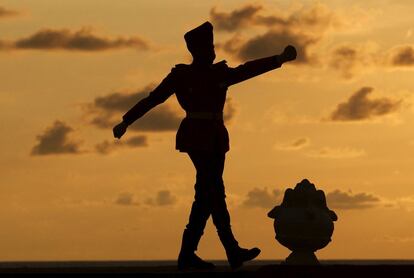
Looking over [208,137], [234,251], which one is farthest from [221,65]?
[234,251]

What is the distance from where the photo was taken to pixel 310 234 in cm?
1775

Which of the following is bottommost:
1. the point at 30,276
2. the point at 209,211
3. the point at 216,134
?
the point at 30,276

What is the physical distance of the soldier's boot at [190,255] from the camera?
15.8 meters

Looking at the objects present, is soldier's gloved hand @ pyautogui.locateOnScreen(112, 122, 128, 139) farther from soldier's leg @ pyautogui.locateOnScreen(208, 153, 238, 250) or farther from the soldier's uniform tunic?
soldier's leg @ pyautogui.locateOnScreen(208, 153, 238, 250)

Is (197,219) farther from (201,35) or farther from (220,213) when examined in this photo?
(201,35)

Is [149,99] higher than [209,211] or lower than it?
higher

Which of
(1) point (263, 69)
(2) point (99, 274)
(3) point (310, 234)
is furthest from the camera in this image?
(3) point (310, 234)

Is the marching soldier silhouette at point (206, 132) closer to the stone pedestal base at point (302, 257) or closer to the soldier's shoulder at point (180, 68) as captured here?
the soldier's shoulder at point (180, 68)

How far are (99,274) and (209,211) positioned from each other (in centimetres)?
214

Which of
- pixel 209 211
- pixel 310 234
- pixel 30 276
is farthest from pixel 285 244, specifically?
pixel 30 276

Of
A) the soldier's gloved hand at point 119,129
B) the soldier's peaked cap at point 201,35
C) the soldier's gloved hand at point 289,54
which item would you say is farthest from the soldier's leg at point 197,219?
the soldier's gloved hand at point 289,54

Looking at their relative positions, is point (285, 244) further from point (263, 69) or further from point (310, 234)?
point (263, 69)

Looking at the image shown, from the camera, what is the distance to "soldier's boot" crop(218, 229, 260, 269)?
15.7m

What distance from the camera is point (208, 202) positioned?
15.9 meters
